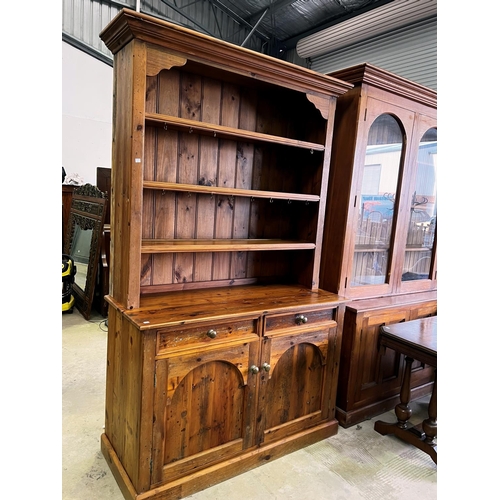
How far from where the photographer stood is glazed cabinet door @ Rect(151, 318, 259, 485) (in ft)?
5.52

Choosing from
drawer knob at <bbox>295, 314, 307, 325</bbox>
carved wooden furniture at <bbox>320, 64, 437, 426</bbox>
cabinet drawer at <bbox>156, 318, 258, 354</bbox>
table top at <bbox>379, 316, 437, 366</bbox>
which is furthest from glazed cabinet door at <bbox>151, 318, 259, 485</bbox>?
table top at <bbox>379, 316, 437, 366</bbox>

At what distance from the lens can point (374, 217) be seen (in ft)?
8.56

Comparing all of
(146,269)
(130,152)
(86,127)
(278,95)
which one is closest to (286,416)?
(146,269)

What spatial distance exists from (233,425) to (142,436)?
1.63ft

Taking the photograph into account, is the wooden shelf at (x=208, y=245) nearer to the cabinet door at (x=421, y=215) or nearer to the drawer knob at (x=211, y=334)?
the drawer knob at (x=211, y=334)

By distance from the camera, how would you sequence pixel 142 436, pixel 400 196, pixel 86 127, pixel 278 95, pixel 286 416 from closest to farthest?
pixel 142 436
pixel 286 416
pixel 278 95
pixel 400 196
pixel 86 127

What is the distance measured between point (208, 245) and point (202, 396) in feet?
2.43

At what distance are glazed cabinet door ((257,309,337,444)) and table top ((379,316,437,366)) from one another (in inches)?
15.4

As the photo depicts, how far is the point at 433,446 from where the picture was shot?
87.7 inches

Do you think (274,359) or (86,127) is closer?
(274,359)

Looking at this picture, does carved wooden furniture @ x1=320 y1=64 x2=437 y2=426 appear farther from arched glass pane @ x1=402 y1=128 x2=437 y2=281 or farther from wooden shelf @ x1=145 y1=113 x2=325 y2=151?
wooden shelf @ x1=145 y1=113 x2=325 y2=151

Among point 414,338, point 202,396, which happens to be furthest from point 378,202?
point 202,396

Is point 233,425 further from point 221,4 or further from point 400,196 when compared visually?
point 221,4
